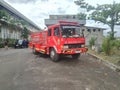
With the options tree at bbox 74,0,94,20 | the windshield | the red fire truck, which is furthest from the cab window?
tree at bbox 74,0,94,20

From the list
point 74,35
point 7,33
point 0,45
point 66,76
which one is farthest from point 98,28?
point 66,76

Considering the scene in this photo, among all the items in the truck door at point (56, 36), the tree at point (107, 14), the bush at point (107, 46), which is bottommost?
the bush at point (107, 46)

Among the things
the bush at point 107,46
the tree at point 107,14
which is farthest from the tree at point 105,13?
the bush at point 107,46

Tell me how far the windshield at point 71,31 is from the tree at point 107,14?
2457 centimetres

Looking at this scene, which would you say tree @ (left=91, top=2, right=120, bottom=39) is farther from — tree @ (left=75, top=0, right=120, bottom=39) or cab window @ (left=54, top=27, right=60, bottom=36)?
cab window @ (left=54, top=27, right=60, bottom=36)

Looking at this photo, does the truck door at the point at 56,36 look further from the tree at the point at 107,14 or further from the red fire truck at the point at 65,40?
the tree at the point at 107,14

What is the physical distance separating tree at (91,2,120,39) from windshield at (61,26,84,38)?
2457 centimetres

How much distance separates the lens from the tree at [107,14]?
114 feet

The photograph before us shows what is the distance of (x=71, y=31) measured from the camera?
11.8 meters

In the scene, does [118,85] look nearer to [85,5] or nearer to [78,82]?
[78,82]

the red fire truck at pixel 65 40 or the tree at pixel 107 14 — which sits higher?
the tree at pixel 107 14

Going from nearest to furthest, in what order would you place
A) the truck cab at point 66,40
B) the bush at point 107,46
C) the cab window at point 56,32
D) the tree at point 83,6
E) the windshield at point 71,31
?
1. the truck cab at point 66,40
2. the windshield at point 71,31
3. the cab window at point 56,32
4. the bush at point 107,46
5. the tree at point 83,6

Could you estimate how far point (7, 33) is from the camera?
33.2m

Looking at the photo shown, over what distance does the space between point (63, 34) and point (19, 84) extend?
18.0ft
